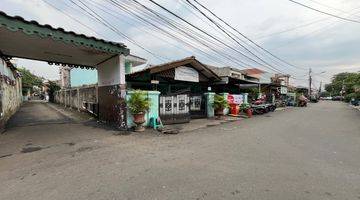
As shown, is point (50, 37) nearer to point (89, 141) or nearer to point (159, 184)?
point (89, 141)

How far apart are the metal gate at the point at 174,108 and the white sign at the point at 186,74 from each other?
137 centimetres

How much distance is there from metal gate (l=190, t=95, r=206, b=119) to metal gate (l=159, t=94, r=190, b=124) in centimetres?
184

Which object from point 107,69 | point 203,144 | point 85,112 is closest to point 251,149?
point 203,144

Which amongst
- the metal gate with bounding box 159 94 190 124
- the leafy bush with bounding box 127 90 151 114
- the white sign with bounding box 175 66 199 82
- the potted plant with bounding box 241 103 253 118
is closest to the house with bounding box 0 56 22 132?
the leafy bush with bounding box 127 90 151 114

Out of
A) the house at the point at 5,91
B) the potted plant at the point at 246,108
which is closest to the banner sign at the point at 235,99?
the potted plant at the point at 246,108

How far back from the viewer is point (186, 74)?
15211 millimetres

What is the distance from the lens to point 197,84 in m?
19.4

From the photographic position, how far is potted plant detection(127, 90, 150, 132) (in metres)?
10.7

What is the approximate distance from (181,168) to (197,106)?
1068 cm

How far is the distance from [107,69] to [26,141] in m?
5.27

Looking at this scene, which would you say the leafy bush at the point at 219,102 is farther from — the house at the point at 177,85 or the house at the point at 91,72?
the house at the point at 91,72

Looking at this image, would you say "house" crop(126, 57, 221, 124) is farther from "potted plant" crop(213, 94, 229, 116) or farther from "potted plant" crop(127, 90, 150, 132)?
"potted plant" crop(127, 90, 150, 132)

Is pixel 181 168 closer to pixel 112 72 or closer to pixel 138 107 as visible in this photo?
pixel 138 107

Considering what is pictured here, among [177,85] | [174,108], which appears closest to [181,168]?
[174,108]
